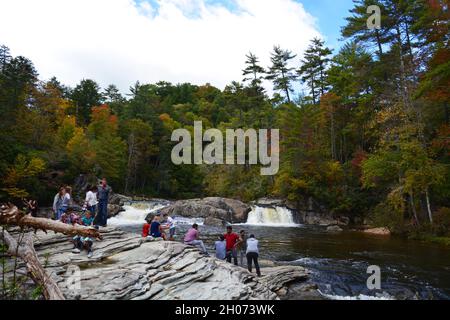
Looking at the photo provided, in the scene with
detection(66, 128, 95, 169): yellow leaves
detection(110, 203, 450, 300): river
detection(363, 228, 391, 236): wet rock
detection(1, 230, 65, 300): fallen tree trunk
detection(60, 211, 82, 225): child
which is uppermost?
detection(66, 128, 95, 169): yellow leaves

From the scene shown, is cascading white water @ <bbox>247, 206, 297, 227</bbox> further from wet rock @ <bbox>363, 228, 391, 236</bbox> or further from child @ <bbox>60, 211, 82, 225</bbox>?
child @ <bbox>60, 211, 82, 225</bbox>

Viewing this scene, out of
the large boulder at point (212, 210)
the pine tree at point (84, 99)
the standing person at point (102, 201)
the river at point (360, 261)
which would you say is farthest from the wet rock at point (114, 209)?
the pine tree at point (84, 99)

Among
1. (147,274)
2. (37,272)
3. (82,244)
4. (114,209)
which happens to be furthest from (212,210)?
(37,272)

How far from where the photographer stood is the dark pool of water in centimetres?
1080

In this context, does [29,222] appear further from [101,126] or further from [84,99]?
[84,99]

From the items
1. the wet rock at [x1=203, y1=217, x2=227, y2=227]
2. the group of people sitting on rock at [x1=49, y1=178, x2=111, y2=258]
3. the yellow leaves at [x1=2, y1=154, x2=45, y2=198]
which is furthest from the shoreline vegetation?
the wet rock at [x1=203, y1=217, x2=227, y2=227]

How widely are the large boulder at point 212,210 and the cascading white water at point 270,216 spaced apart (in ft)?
2.25

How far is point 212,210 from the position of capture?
30.8m

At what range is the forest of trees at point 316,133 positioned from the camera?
21.1 m

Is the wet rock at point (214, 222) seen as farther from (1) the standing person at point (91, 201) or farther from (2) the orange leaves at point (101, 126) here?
(2) the orange leaves at point (101, 126)

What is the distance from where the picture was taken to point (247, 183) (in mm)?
42062

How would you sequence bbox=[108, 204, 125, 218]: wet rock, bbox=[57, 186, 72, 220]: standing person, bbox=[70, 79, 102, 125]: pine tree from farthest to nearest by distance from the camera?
bbox=[70, 79, 102, 125]: pine tree, bbox=[108, 204, 125, 218]: wet rock, bbox=[57, 186, 72, 220]: standing person

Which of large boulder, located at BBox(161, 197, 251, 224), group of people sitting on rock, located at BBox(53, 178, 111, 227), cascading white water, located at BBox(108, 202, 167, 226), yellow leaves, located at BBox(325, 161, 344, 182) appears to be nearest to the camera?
group of people sitting on rock, located at BBox(53, 178, 111, 227)
